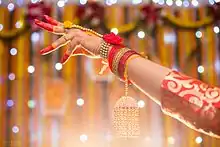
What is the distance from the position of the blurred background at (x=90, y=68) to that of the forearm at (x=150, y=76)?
1.46 m

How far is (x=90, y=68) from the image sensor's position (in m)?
2.57

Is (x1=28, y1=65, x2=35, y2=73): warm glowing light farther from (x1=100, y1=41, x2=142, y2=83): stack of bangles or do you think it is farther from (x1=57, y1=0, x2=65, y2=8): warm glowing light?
(x1=100, y1=41, x2=142, y2=83): stack of bangles

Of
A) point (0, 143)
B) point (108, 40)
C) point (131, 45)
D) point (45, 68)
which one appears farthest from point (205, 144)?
point (108, 40)

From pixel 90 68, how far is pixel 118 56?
139cm

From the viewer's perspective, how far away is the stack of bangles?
1158 millimetres

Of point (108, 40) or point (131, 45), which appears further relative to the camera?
point (131, 45)

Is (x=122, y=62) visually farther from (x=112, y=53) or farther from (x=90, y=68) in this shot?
(x=90, y=68)

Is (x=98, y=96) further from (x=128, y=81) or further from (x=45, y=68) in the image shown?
(x=128, y=81)

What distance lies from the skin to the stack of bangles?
0.02 meters

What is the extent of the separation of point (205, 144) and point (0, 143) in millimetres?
1275

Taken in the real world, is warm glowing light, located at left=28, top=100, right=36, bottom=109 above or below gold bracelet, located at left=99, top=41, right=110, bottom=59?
below

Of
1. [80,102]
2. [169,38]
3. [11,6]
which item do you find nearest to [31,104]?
[80,102]

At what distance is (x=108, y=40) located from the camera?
49.0 inches

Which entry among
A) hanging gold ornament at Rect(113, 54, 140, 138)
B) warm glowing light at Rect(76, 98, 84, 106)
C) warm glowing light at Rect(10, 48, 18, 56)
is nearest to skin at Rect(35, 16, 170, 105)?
hanging gold ornament at Rect(113, 54, 140, 138)
